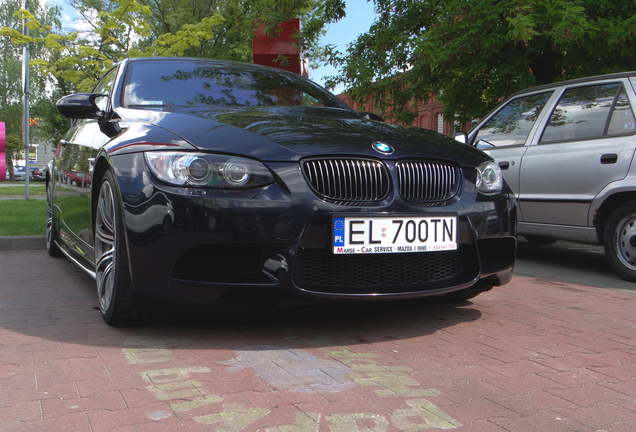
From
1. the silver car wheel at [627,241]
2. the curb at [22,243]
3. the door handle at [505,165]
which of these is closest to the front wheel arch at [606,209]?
the silver car wheel at [627,241]

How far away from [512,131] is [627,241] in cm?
173

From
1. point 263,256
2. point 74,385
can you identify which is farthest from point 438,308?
A: point 74,385

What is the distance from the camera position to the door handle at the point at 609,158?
542 cm

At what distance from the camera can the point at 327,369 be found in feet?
9.05

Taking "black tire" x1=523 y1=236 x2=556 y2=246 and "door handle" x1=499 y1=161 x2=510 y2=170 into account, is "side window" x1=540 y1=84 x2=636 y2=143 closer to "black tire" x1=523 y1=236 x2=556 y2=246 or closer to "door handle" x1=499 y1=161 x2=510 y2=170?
"door handle" x1=499 y1=161 x2=510 y2=170

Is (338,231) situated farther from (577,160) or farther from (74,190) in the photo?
(577,160)

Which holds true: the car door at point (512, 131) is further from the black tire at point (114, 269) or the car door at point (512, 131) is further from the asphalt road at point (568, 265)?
the black tire at point (114, 269)

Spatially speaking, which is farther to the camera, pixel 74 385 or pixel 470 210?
pixel 470 210

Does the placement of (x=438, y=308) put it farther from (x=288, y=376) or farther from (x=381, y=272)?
(x=288, y=376)

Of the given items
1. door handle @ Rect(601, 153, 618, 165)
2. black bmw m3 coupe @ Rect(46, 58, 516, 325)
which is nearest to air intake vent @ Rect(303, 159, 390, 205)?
black bmw m3 coupe @ Rect(46, 58, 516, 325)

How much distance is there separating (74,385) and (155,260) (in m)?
0.69

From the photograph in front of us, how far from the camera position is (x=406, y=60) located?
38.6 ft

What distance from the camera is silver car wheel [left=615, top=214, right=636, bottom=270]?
536cm

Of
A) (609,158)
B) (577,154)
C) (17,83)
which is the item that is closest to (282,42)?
(577,154)
